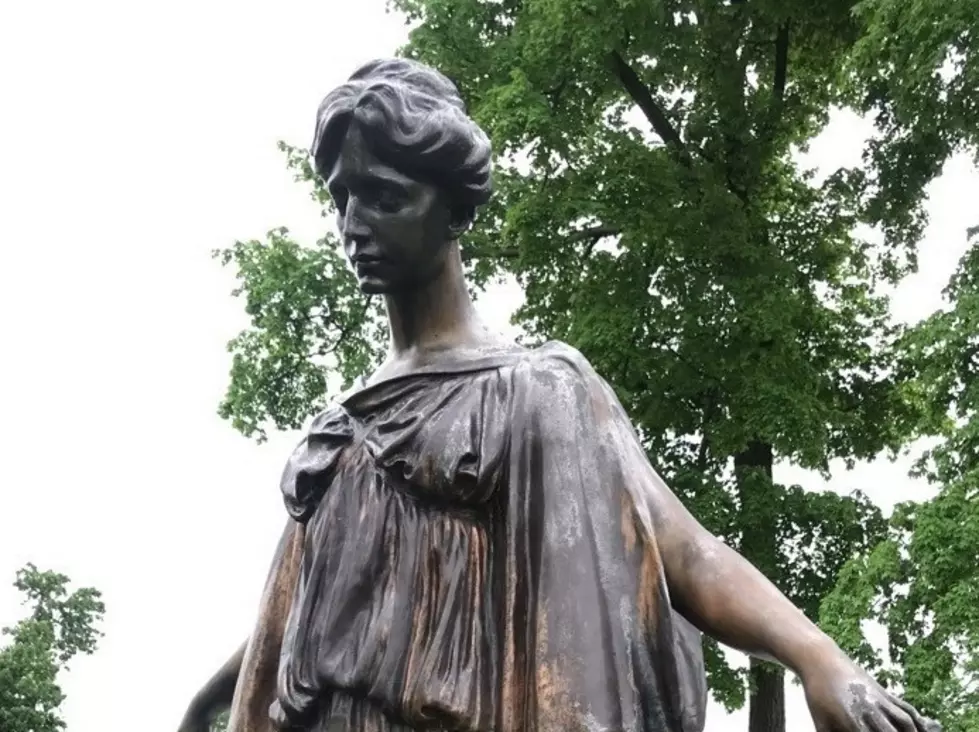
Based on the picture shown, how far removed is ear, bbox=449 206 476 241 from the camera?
327cm

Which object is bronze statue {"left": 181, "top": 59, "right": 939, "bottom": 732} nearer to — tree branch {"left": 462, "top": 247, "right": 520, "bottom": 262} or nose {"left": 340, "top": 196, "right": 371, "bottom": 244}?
nose {"left": 340, "top": 196, "right": 371, "bottom": 244}

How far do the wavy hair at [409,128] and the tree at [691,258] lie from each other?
12.2m

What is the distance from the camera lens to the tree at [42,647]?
18750 millimetres

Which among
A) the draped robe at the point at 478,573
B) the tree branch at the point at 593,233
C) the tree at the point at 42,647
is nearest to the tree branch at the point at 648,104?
the tree branch at the point at 593,233

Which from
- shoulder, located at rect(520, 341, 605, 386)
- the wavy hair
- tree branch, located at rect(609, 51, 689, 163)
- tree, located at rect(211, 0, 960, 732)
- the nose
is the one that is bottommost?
shoulder, located at rect(520, 341, 605, 386)

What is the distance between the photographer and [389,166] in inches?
125

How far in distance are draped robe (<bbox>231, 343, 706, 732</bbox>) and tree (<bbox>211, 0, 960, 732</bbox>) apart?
12150mm

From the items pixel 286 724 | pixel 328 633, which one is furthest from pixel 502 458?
pixel 286 724

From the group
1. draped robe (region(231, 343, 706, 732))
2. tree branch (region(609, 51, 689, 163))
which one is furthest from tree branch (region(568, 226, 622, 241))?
draped robe (region(231, 343, 706, 732))

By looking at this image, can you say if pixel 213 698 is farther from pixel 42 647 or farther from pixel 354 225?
pixel 42 647

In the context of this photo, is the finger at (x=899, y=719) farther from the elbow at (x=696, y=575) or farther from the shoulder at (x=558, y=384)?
the shoulder at (x=558, y=384)

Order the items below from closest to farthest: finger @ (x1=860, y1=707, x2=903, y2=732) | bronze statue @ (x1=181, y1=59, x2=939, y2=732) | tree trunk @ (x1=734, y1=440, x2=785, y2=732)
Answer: finger @ (x1=860, y1=707, x2=903, y2=732) → bronze statue @ (x1=181, y1=59, x2=939, y2=732) → tree trunk @ (x1=734, y1=440, x2=785, y2=732)

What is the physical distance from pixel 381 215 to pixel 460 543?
0.72 meters

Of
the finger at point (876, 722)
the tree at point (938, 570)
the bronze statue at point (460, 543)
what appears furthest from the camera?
the tree at point (938, 570)
